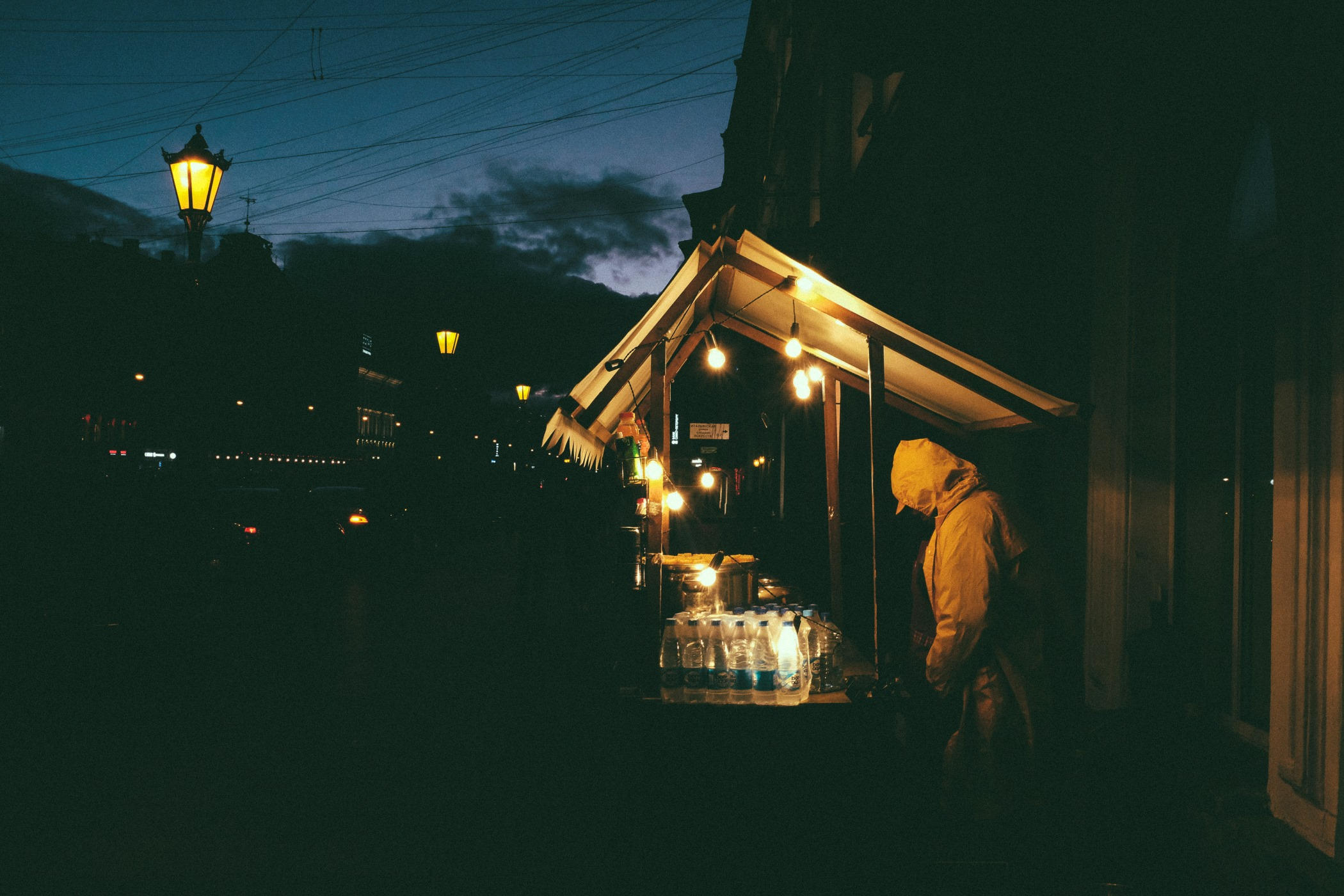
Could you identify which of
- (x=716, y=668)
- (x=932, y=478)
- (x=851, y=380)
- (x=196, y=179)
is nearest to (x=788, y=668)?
(x=716, y=668)

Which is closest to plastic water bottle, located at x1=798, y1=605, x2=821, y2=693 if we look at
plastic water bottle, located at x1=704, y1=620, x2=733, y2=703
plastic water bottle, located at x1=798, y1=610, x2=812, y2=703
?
plastic water bottle, located at x1=798, y1=610, x2=812, y2=703

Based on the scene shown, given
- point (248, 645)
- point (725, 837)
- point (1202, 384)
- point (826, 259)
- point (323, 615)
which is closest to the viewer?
point (725, 837)

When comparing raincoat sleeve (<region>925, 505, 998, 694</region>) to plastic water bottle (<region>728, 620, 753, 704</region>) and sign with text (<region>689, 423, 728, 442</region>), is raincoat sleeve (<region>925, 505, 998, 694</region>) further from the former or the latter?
sign with text (<region>689, 423, 728, 442</region>)

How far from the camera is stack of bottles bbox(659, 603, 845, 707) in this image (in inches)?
165

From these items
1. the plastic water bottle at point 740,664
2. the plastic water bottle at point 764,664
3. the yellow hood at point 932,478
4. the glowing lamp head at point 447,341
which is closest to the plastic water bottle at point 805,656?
the plastic water bottle at point 764,664

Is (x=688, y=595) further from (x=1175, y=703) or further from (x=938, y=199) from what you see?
(x=938, y=199)

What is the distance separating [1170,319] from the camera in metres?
4.77

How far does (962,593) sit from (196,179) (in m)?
9.65

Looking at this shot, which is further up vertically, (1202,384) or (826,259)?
(826,259)

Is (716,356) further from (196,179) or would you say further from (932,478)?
(196,179)

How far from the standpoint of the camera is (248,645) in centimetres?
986

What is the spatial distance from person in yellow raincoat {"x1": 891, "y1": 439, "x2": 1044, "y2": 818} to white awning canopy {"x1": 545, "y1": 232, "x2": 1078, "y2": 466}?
576 mm

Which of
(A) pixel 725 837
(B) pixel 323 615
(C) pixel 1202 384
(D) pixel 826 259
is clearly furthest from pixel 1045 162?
(B) pixel 323 615

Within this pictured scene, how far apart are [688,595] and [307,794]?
2.91m
